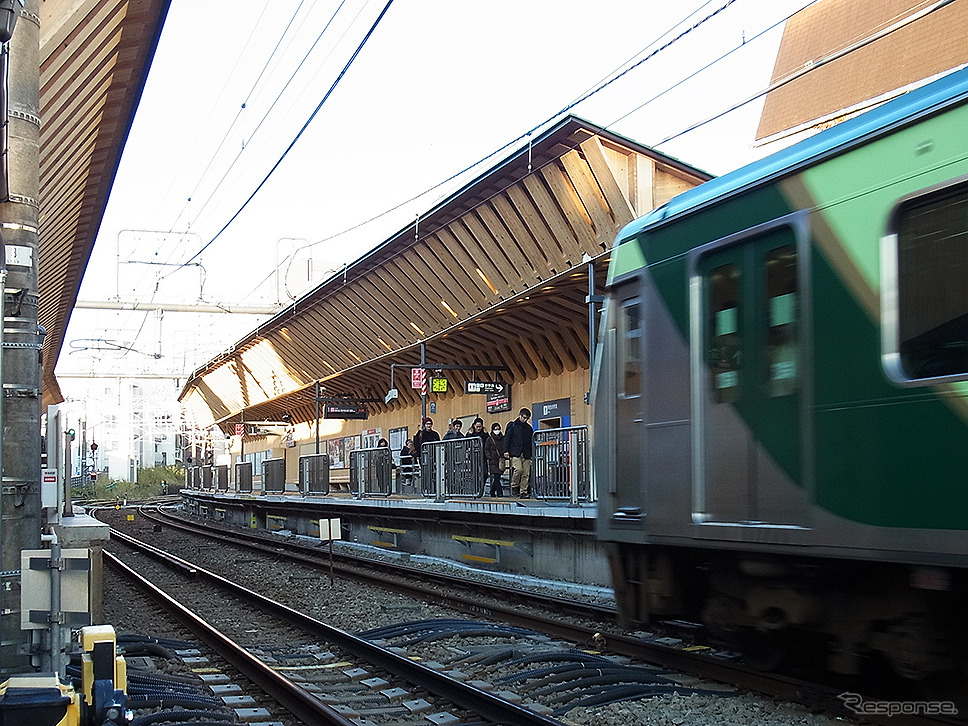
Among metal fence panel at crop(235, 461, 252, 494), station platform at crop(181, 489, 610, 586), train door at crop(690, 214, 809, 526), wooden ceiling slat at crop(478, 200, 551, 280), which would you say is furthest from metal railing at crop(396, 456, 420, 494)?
metal fence panel at crop(235, 461, 252, 494)

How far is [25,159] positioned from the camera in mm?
8305

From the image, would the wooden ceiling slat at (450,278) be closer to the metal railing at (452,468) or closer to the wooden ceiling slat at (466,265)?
the wooden ceiling slat at (466,265)

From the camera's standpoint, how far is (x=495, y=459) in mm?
19172

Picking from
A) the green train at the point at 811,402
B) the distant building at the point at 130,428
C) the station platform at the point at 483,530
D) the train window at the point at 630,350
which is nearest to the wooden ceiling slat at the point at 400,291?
the station platform at the point at 483,530

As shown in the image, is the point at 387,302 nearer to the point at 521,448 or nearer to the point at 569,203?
the point at 569,203

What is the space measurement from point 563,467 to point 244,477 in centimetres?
2861

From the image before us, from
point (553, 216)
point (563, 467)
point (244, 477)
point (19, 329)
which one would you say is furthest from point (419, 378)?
point (244, 477)

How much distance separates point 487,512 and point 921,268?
1261cm

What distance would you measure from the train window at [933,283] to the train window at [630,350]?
9.61 feet

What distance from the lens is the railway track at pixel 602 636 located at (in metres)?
7.25

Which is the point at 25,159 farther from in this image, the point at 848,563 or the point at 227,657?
the point at 848,563

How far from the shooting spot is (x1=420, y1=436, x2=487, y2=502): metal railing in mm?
19469

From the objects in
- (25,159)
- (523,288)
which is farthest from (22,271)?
(523,288)

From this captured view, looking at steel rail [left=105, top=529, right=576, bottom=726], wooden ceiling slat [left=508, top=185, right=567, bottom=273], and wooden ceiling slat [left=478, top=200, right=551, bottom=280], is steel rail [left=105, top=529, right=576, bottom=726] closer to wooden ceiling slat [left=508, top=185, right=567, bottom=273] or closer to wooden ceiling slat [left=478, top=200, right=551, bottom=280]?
wooden ceiling slat [left=508, top=185, right=567, bottom=273]
